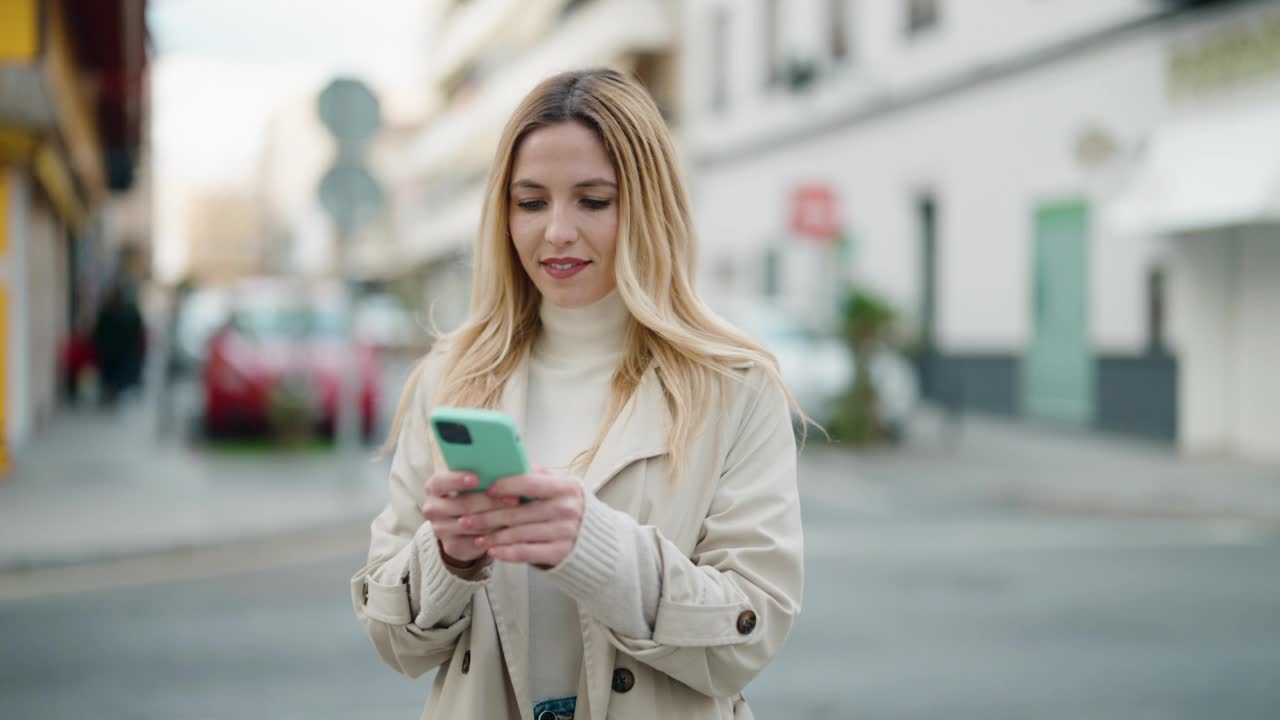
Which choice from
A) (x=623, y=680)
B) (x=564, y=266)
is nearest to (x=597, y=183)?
(x=564, y=266)

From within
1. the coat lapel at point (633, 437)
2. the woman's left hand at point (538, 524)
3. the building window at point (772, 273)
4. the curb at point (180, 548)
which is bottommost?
the curb at point (180, 548)

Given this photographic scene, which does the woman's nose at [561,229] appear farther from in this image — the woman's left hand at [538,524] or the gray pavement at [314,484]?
the gray pavement at [314,484]

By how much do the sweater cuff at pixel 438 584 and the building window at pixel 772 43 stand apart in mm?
26616

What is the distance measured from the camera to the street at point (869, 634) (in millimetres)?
5934

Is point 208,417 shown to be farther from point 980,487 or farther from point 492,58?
point 492,58

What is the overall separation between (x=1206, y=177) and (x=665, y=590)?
48.6ft

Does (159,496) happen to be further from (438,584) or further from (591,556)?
(591,556)

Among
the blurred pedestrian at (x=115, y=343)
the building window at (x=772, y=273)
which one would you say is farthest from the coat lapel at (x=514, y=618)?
the building window at (x=772, y=273)

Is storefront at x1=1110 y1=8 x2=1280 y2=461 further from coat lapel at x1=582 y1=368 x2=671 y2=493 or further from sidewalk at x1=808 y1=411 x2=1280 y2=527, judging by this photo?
coat lapel at x1=582 y1=368 x2=671 y2=493

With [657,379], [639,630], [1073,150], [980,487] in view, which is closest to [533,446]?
[657,379]

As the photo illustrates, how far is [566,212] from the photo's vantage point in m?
2.22

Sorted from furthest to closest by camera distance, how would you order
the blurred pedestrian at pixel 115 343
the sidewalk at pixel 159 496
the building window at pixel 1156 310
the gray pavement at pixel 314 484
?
the blurred pedestrian at pixel 115 343 → the building window at pixel 1156 310 → the gray pavement at pixel 314 484 → the sidewalk at pixel 159 496

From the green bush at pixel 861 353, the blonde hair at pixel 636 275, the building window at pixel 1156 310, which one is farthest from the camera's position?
the building window at pixel 1156 310

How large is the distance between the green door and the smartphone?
57.6ft
